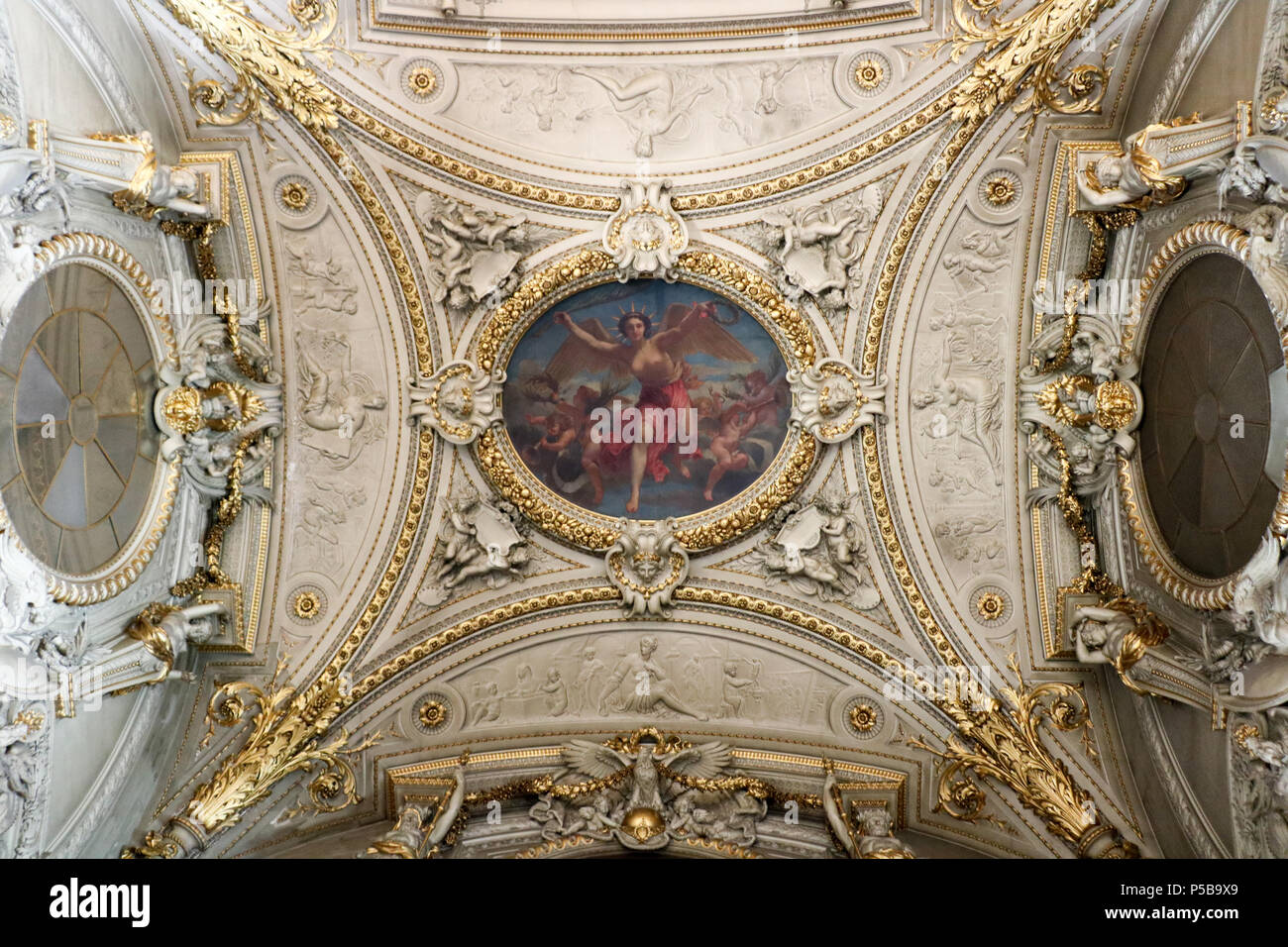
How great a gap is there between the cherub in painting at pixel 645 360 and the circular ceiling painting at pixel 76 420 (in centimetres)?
424

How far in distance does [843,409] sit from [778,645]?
262 cm

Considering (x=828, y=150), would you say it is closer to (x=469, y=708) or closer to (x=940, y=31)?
(x=940, y=31)

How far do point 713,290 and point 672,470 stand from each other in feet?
6.51

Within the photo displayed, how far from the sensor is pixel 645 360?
1305 cm

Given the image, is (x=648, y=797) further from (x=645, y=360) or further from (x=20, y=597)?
(x=20, y=597)

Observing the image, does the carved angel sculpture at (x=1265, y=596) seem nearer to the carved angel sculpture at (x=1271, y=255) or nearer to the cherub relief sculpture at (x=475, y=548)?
the carved angel sculpture at (x=1271, y=255)

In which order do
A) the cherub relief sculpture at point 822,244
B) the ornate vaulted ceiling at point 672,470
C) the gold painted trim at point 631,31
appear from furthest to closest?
the cherub relief sculpture at point 822,244, the gold painted trim at point 631,31, the ornate vaulted ceiling at point 672,470

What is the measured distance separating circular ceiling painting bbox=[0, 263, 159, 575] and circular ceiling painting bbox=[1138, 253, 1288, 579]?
31.9 ft

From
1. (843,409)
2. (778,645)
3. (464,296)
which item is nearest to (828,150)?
(843,409)

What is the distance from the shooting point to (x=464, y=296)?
12.8 m

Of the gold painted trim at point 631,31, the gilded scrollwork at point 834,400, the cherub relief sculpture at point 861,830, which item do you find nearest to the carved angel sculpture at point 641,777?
the cherub relief sculpture at point 861,830

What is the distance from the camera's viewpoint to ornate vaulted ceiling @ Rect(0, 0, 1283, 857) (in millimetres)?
11898

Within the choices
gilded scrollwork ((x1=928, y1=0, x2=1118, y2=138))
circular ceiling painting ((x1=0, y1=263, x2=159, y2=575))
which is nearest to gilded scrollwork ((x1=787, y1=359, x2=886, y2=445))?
gilded scrollwork ((x1=928, y1=0, x2=1118, y2=138))

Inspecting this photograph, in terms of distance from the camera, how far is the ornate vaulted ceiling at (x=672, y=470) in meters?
11.9
